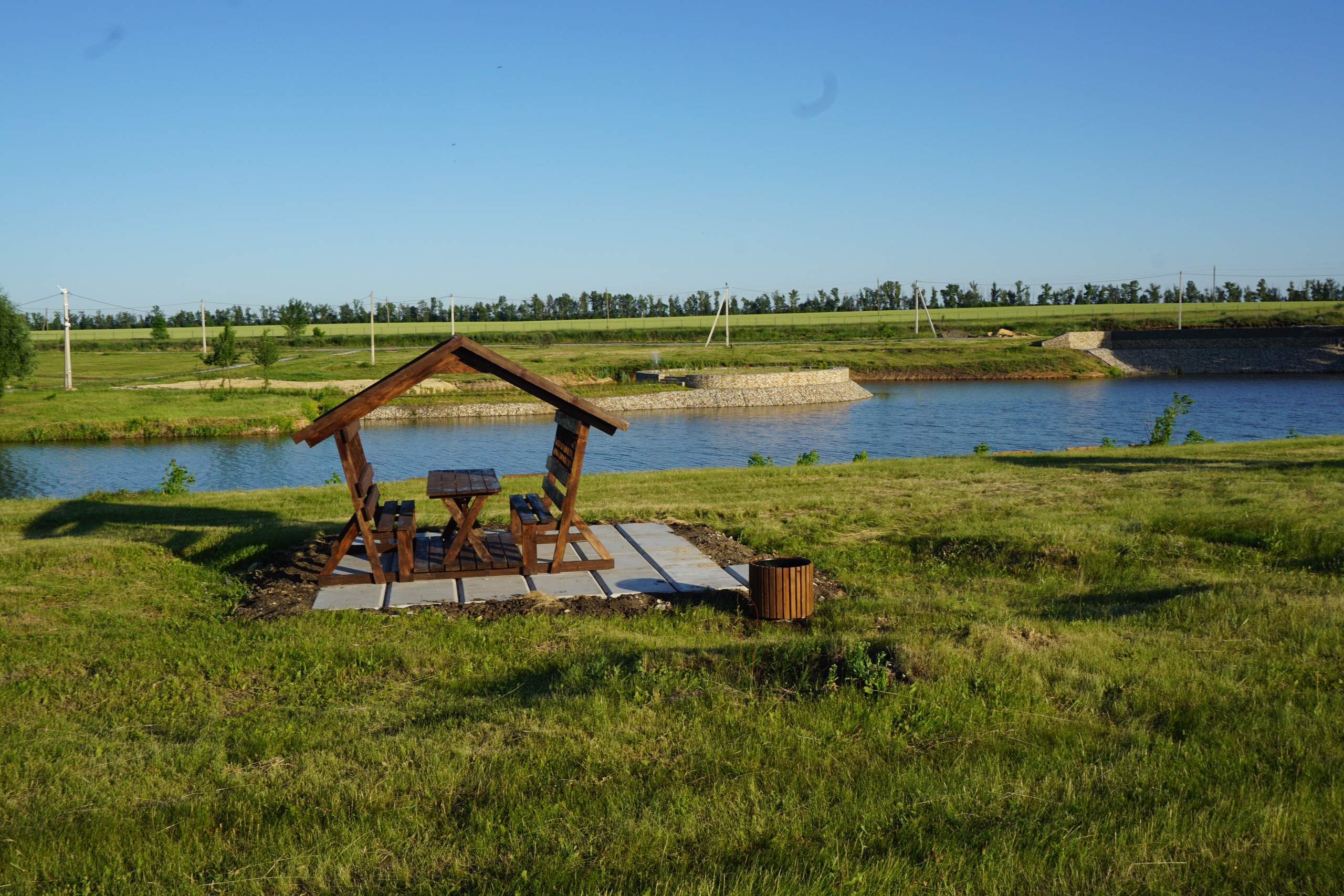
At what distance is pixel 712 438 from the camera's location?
39.8m

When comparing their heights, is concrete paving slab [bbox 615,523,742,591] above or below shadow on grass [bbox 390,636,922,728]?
below

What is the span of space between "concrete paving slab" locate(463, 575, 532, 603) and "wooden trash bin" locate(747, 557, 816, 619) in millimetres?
1944

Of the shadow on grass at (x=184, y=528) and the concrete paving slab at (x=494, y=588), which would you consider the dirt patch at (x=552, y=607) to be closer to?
the concrete paving slab at (x=494, y=588)

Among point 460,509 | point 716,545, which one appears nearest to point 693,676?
point 460,509

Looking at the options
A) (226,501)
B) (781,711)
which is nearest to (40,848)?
(781,711)

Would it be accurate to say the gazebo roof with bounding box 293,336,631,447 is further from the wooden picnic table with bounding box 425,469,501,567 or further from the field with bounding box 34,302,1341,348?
the field with bounding box 34,302,1341,348

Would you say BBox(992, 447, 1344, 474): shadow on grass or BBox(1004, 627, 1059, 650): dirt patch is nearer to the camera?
BBox(1004, 627, 1059, 650): dirt patch

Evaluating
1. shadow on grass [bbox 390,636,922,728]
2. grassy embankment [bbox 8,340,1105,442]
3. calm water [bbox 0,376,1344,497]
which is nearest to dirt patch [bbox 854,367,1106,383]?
grassy embankment [bbox 8,340,1105,442]

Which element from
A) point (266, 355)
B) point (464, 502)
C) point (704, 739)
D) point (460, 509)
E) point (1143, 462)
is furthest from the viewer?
point (266, 355)

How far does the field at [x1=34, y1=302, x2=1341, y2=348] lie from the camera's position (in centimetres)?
10156

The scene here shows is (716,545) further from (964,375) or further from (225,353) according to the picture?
(964,375)

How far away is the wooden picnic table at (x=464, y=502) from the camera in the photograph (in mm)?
8297

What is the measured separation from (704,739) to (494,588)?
378 cm

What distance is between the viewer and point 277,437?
134 ft
